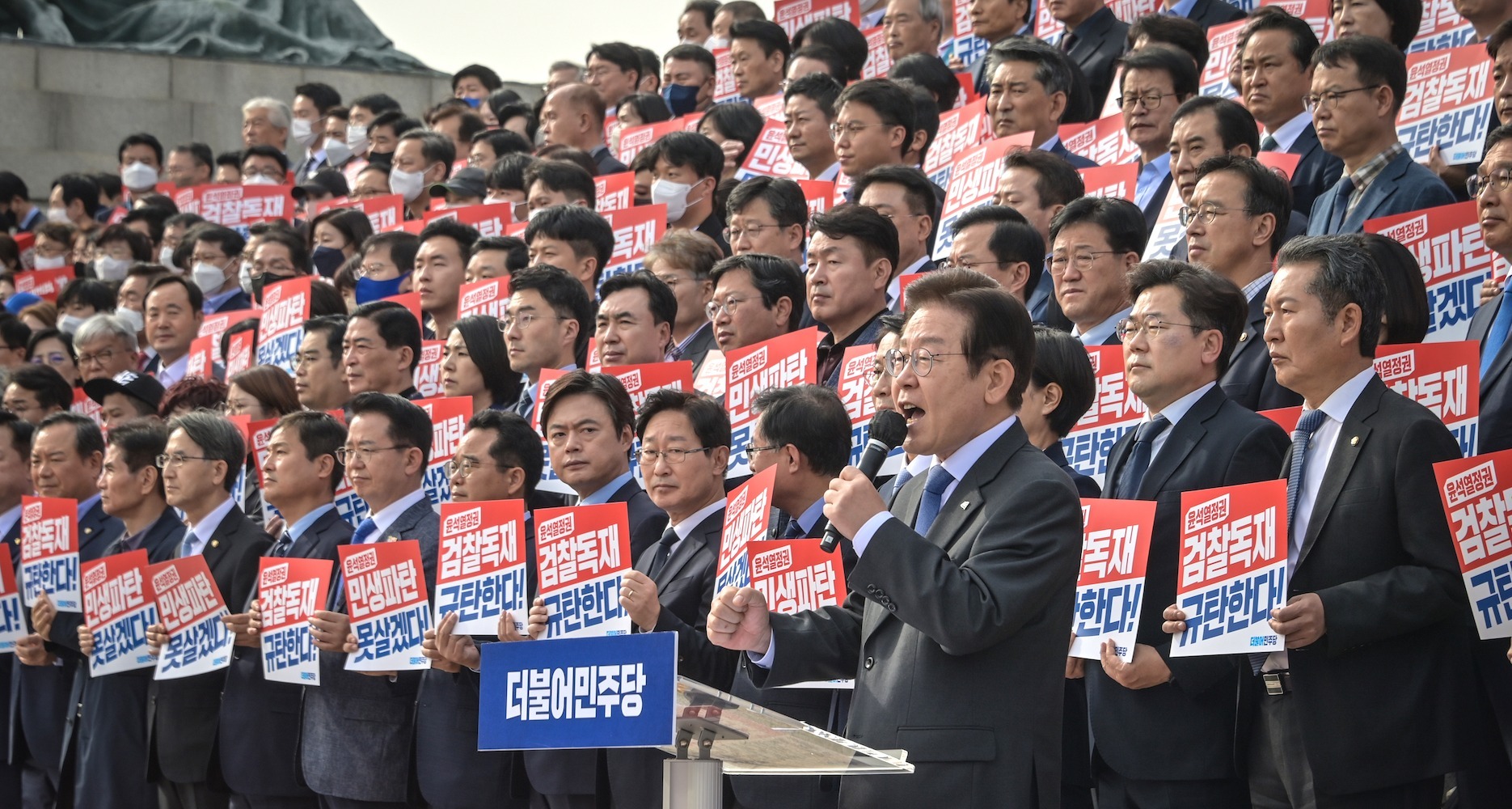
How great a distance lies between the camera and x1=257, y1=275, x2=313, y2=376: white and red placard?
9787mm

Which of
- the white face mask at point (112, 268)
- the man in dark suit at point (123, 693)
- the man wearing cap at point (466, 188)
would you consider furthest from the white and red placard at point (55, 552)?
the white face mask at point (112, 268)

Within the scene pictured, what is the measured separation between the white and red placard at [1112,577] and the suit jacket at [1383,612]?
0.36 meters

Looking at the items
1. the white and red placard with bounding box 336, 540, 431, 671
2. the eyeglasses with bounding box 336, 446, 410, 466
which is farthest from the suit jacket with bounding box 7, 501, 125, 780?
the white and red placard with bounding box 336, 540, 431, 671

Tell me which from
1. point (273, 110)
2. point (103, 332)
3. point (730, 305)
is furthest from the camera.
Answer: point (273, 110)

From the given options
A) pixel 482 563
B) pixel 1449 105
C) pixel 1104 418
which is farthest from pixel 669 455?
pixel 1449 105

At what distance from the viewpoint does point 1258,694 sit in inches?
181

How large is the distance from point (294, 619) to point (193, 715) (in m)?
1.13

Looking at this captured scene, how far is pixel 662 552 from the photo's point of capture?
233 inches

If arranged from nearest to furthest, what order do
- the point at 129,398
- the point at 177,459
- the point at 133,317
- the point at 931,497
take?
the point at 931,497
the point at 177,459
the point at 129,398
the point at 133,317

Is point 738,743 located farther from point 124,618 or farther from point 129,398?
point 129,398

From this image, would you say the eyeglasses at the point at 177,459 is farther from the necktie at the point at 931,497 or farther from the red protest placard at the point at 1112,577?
the necktie at the point at 931,497

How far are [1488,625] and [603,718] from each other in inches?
88.5

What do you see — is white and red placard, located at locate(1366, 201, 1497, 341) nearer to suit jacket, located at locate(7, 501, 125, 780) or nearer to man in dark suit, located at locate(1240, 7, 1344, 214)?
man in dark suit, located at locate(1240, 7, 1344, 214)

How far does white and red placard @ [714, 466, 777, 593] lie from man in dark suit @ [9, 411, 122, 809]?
4.19 m
